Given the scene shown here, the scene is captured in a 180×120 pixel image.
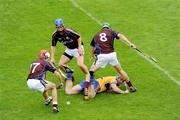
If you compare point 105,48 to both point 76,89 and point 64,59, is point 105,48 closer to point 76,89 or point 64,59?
point 76,89

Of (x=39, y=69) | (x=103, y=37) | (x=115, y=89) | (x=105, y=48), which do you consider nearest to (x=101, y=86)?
(x=115, y=89)

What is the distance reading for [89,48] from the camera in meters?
21.5

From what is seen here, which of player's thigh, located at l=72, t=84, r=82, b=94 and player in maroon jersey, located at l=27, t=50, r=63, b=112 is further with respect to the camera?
player's thigh, located at l=72, t=84, r=82, b=94

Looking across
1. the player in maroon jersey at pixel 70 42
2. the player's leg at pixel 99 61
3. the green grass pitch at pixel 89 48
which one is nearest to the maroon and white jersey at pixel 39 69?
the green grass pitch at pixel 89 48

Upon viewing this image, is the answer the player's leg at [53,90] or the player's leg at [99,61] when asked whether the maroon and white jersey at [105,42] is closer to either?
the player's leg at [99,61]

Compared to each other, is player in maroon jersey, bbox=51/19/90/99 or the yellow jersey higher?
player in maroon jersey, bbox=51/19/90/99

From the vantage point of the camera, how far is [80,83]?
17141 millimetres

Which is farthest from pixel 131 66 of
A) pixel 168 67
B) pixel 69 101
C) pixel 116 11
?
pixel 116 11

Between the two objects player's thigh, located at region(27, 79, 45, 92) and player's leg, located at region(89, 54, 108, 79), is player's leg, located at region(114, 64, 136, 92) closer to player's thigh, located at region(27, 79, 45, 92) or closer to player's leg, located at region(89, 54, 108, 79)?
player's leg, located at region(89, 54, 108, 79)

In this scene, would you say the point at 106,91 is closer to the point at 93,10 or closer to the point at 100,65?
the point at 100,65

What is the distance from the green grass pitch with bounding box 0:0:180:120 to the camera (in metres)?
15.8

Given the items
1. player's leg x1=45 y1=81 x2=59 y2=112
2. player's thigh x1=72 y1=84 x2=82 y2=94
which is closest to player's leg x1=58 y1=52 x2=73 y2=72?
player's thigh x1=72 y1=84 x2=82 y2=94

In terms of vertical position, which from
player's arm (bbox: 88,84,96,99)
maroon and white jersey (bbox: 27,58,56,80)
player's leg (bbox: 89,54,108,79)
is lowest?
player's arm (bbox: 88,84,96,99)

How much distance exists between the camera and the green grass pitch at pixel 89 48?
1584 cm
